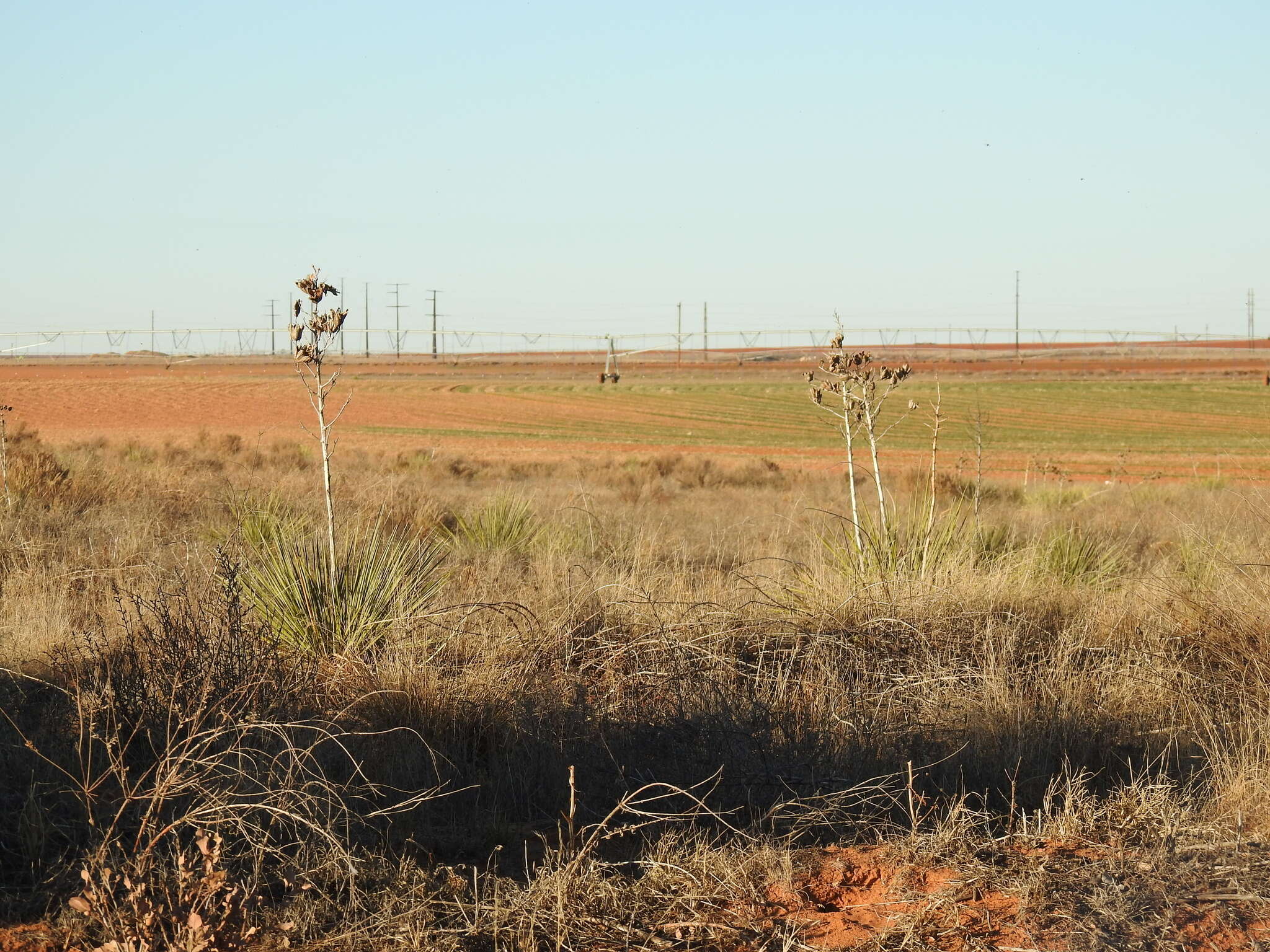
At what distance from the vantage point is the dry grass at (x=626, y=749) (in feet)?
10.5

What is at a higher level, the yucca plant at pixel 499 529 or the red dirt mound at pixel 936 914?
the yucca plant at pixel 499 529

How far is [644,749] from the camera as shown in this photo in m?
4.38

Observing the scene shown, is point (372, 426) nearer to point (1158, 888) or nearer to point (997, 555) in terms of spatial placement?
point (997, 555)

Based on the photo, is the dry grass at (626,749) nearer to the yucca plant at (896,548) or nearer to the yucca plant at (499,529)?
the yucca plant at (896,548)

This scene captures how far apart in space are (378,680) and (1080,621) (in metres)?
4.09

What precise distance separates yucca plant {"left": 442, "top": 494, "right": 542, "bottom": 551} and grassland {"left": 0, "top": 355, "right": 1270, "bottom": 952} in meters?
0.28

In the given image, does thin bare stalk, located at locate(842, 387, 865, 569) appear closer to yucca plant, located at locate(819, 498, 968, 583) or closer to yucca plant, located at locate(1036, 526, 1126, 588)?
yucca plant, located at locate(819, 498, 968, 583)

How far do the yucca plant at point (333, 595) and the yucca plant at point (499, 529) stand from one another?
3037mm

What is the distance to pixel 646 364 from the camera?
367 ft

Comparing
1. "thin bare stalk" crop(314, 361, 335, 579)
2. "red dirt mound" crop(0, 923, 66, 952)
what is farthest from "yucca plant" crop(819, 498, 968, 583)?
"red dirt mound" crop(0, 923, 66, 952)

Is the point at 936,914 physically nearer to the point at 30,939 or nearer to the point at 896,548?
the point at 30,939

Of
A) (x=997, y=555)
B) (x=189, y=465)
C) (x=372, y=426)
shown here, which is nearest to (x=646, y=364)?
(x=372, y=426)

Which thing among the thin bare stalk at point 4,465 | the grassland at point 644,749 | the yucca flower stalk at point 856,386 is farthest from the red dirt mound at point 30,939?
the thin bare stalk at point 4,465

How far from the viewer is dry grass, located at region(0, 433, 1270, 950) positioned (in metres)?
3.19
